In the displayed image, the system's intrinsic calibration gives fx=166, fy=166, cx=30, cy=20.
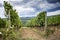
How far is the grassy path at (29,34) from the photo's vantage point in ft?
11.9

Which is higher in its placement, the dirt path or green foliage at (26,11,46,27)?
green foliage at (26,11,46,27)

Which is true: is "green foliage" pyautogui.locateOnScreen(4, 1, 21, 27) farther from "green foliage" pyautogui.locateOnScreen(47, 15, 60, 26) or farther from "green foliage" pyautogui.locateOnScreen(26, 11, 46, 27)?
"green foliage" pyautogui.locateOnScreen(47, 15, 60, 26)

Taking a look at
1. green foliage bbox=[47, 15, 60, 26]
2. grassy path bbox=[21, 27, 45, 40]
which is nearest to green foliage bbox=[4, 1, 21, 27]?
grassy path bbox=[21, 27, 45, 40]

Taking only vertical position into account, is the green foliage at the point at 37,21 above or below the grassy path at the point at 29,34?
above

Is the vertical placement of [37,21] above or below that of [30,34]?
above

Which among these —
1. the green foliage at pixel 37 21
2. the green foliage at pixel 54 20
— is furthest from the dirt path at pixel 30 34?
the green foliage at pixel 54 20

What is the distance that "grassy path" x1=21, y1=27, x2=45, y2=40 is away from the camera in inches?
143

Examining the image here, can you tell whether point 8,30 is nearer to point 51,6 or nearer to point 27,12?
point 27,12

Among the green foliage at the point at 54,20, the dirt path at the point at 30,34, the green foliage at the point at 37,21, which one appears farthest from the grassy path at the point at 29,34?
the green foliage at the point at 54,20

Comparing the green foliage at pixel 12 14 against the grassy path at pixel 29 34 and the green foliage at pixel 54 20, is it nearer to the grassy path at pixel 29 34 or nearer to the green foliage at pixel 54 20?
the grassy path at pixel 29 34

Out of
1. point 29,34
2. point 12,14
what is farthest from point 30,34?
point 12,14

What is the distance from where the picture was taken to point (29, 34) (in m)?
3.66

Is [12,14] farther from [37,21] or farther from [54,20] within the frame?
[54,20]

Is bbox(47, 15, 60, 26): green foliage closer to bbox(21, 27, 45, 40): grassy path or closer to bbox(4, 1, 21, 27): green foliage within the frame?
bbox(21, 27, 45, 40): grassy path
